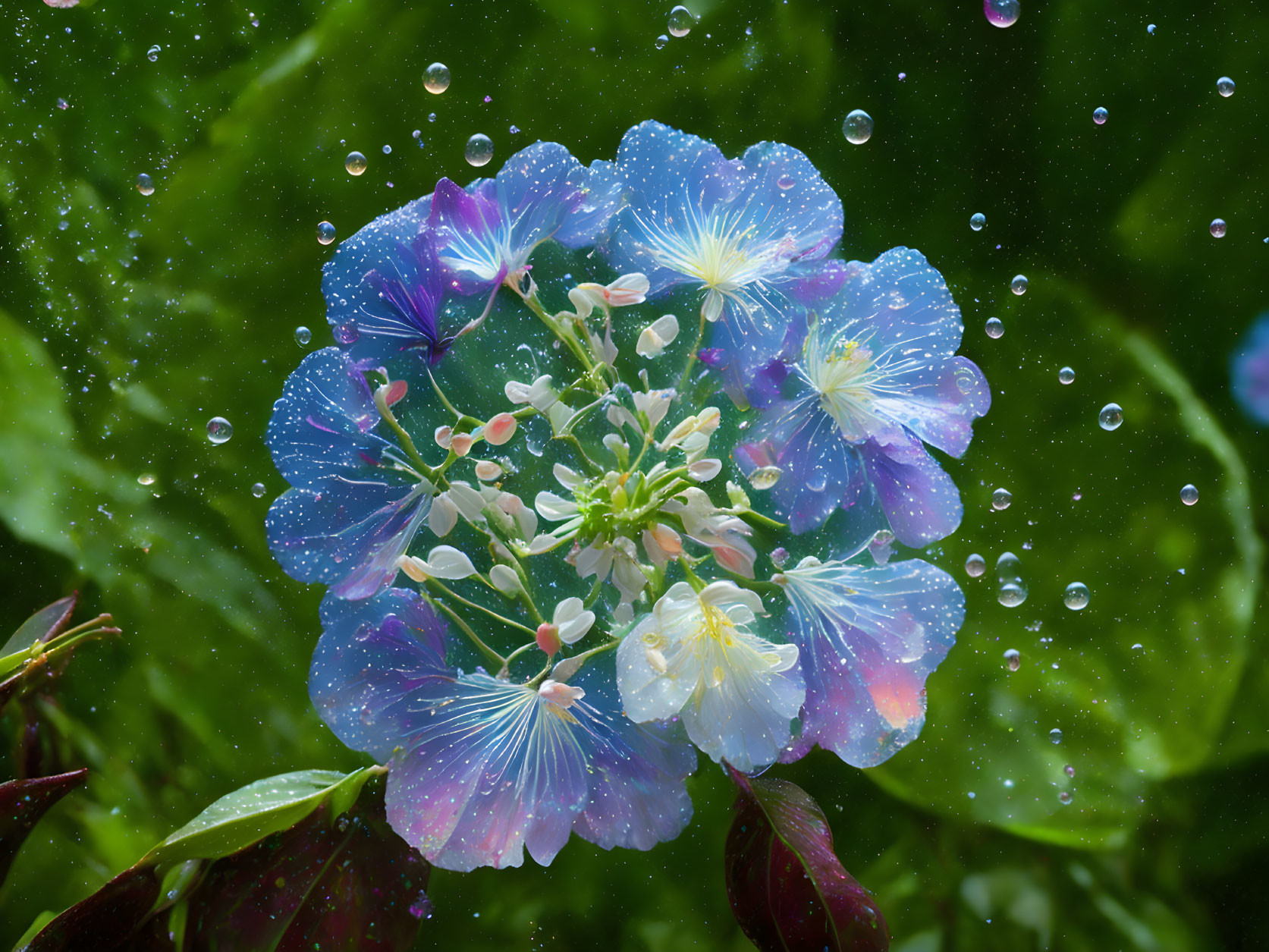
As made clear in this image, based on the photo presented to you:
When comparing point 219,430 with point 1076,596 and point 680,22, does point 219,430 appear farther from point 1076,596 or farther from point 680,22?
point 1076,596

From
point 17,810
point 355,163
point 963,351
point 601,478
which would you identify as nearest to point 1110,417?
point 963,351

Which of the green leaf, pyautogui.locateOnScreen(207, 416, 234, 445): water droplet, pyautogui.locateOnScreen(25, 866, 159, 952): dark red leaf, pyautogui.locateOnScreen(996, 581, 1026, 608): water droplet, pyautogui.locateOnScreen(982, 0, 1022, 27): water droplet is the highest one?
pyautogui.locateOnScreen(982, 0, 1022, 27): water droplet

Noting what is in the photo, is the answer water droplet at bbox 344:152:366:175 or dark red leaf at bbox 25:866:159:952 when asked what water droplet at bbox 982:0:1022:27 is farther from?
dark red leaf at bbox 25:866:159:952

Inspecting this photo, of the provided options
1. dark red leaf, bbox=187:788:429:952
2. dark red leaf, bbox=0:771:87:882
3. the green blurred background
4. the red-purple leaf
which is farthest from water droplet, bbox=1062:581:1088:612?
dark red leaf, bbox=0:771:87:882

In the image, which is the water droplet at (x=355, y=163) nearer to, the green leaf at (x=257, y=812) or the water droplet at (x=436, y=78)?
the water droplet at (x=436, y=78)

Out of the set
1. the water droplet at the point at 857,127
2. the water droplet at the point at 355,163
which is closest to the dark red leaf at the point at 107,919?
the water droplet at the point at 355,163
